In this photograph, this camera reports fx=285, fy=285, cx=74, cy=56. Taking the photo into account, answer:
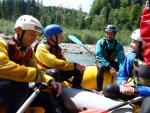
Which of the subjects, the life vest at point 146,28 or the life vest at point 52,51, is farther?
the life vest at point 52,51

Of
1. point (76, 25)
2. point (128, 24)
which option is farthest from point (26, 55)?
point (128, 24)

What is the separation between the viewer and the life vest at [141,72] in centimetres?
312

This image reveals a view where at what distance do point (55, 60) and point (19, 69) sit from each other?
126 cm

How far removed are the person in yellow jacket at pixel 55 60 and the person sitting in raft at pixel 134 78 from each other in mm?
941

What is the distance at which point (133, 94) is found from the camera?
3256mm

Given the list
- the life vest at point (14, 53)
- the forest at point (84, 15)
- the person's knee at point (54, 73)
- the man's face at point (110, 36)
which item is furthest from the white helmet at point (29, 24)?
the forest at point (84, 15)

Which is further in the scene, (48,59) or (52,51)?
(52,51)

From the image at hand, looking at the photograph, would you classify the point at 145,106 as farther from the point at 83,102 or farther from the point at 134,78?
the point at 83,102

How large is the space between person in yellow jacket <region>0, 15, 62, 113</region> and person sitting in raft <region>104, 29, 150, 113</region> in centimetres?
70

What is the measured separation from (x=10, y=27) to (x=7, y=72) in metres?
28.1

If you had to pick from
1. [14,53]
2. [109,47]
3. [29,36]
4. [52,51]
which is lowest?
[109,47]

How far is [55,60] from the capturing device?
4062 mm

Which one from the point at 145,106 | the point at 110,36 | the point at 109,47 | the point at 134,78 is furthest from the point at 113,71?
the point at 145,106

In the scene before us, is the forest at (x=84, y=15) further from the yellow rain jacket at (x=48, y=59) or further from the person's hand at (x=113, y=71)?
the yellow rain jacket at (x=48, y=59)
